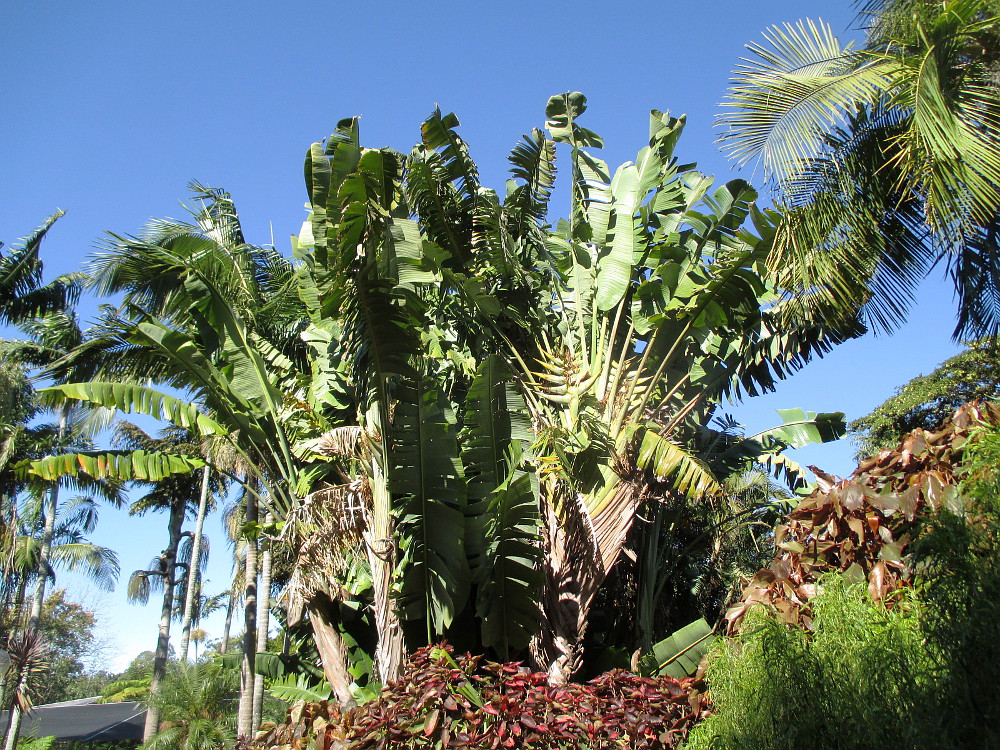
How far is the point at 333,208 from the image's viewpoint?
683 centimetres

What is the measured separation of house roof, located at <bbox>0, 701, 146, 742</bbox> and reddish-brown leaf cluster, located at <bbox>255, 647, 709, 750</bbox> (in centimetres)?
1495

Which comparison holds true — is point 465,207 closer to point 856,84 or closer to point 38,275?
point 856,84

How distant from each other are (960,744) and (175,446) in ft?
58.0

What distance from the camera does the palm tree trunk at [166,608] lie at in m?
17.7

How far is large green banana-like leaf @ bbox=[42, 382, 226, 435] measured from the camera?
26.7ft

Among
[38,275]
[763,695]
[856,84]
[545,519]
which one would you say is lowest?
[763,695]

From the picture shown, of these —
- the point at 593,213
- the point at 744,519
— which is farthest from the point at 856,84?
the point at 744,519

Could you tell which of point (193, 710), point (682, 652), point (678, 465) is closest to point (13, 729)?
point (193, 710)

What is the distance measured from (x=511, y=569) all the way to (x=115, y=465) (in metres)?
4.68

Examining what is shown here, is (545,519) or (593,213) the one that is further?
(593,213)

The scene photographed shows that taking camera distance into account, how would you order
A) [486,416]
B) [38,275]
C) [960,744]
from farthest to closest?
[38,275] → [486,416] → [960,744]

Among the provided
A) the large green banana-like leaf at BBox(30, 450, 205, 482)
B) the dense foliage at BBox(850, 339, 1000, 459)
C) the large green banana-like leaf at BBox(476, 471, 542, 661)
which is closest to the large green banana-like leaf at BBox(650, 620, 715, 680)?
the large green banana-like leaf at BBox(476, 471, 542, 661)

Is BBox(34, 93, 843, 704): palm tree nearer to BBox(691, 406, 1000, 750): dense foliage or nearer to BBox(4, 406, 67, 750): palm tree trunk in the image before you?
BBox(691, 406, 1000, 750): dense foliage

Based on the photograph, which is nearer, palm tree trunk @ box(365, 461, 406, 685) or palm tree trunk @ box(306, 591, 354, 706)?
palm tree trunk @ box(365, 461, 406, 685)
